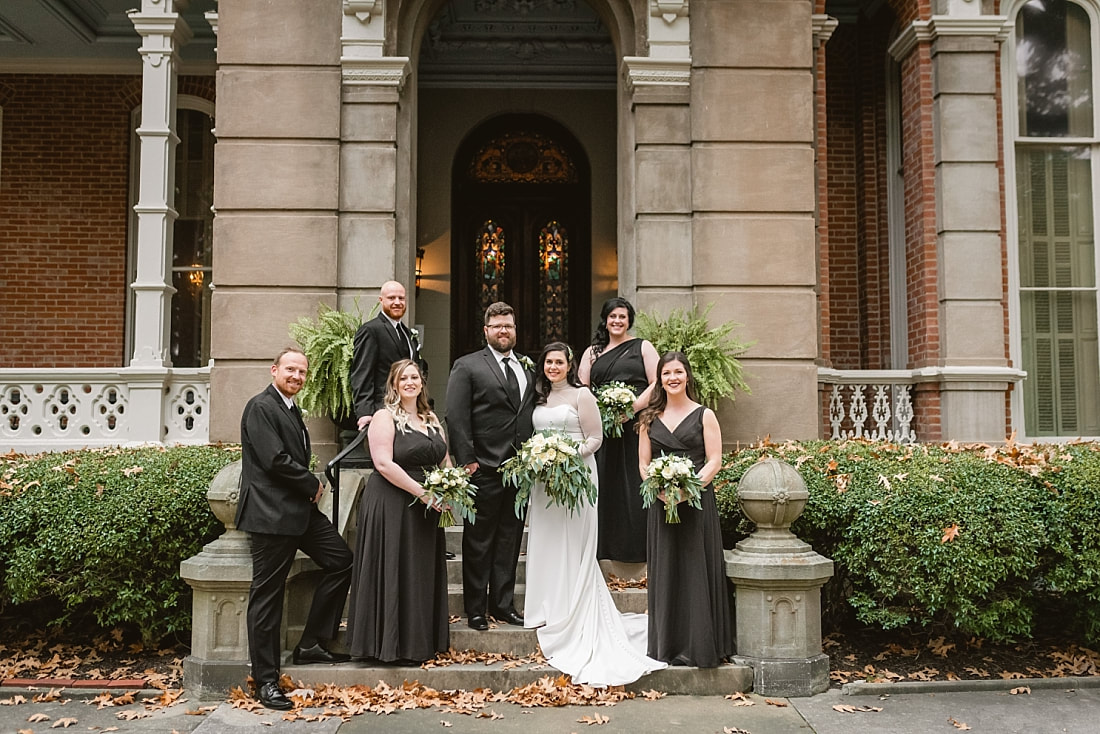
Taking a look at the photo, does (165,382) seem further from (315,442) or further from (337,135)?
(337,135)

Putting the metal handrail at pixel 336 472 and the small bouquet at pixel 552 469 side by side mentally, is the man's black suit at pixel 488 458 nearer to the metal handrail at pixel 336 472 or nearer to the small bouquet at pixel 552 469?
the small bouquet at pixel 552 469

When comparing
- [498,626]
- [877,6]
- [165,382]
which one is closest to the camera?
[498,626]

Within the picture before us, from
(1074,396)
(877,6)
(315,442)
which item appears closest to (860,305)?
(1074,396)

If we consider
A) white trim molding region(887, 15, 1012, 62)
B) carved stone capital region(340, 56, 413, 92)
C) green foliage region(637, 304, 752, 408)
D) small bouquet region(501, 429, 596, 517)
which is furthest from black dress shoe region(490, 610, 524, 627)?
white trim molding region(887, 15, 1012, 62)

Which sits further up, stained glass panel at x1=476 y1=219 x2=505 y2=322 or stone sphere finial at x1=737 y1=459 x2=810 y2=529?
stained glass panel at x1=476 y1=219 x2=505 y2=322

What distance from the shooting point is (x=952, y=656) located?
684 centimetres

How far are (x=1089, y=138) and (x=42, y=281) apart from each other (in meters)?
13.5

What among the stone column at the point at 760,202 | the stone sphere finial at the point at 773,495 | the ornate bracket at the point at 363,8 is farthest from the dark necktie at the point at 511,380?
the ornate bracket at the point at 363,8

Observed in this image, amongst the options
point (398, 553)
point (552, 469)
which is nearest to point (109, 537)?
point (398, 553)

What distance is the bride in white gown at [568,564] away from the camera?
6.24 m

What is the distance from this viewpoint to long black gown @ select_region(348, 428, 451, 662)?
5930 millimetres

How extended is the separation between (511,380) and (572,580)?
4.78 ft

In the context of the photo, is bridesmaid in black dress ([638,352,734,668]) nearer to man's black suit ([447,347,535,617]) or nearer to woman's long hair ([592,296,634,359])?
man's black suit ([447,347,535,617])

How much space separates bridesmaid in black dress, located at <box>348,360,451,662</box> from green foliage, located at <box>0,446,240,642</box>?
1424mm
